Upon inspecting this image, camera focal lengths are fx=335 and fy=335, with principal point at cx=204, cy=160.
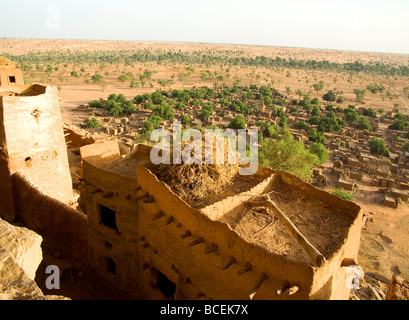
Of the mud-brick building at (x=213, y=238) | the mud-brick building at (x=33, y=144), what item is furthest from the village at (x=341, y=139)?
the mud-brick building at (x=213, y=238)

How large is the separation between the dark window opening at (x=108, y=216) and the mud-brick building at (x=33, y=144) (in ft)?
12.7

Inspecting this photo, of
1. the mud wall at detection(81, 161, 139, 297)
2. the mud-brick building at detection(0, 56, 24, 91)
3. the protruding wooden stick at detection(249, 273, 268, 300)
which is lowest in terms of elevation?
the mud wall at detection(81, 161, 139, 297)

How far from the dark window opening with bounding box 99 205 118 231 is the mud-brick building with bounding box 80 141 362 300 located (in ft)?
0.11

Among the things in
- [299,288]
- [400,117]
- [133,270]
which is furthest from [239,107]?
[299,288]

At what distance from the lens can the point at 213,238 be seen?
681 centimetres

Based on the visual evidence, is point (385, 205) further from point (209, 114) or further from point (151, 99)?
point (151, 99)

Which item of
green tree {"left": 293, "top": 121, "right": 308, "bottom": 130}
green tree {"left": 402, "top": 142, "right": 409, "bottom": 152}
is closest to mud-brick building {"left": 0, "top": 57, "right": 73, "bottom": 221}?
green tree {"left": 293, "top": 121, "right": 308, "bottom": 130}

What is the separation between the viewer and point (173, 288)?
32.8 feet

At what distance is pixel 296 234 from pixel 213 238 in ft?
5.41

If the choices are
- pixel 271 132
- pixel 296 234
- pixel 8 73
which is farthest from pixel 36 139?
pixel 271 132

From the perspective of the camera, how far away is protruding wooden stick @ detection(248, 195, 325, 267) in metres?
5.54

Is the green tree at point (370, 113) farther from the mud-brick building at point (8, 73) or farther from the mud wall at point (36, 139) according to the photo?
the mud wall at point (36, 139)

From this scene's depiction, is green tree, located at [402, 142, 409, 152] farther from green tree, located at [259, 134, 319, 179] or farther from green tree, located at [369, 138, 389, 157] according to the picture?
green tree, located at [259, 134, 319, 179]

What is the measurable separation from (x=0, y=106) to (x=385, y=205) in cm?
2428
